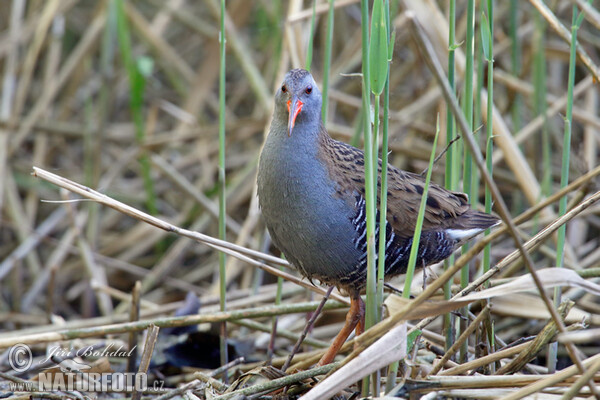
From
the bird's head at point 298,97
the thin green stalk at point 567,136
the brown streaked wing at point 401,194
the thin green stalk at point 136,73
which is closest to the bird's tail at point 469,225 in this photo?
the brown streaked wing at point 401,194

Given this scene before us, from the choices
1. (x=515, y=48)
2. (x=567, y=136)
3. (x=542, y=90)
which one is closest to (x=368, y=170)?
(x=567, y=136)

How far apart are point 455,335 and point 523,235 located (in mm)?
1120

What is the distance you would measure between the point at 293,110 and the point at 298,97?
0.22 feet

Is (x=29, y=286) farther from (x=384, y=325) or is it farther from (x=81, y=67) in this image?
(x=384, y=325)

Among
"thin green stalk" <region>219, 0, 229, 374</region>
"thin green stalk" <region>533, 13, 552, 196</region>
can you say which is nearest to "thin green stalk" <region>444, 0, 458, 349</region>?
"thin green stalk" <region>219, 0, 229, 374</region>

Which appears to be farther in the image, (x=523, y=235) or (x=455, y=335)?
(x=523, y=235)

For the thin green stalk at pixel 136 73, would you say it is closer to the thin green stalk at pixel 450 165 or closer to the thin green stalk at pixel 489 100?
the thin green stalk at pixel 450 165

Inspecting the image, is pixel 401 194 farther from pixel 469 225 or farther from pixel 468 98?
pixel 468 98

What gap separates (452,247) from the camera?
250 cm

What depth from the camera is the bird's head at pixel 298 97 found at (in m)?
2.25

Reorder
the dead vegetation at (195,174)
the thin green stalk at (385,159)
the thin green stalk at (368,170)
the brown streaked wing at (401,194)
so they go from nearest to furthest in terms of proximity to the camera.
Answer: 1. the thin green stalk at (368,170)
2. the thin green stalk at (385,159)
3. the brown streaked wing at (401,194)
4. the dead vegetation at (195,174)

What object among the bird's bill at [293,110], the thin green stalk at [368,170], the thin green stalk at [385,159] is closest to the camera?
the thin green stalk at [368,170]

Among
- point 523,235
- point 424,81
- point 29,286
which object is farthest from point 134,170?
point 523,235

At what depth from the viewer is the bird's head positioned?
2.25 m
